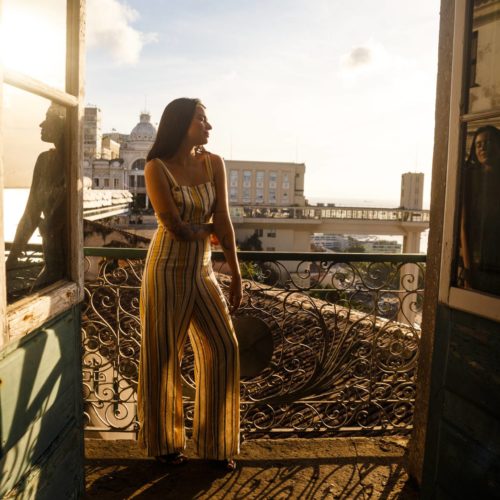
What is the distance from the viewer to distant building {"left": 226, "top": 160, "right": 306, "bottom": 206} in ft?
226

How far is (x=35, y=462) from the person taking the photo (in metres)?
1.73

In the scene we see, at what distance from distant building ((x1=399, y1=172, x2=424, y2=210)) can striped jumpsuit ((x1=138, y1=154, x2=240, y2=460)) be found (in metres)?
58.7

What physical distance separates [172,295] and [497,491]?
1511mm

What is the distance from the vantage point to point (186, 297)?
2434 mm

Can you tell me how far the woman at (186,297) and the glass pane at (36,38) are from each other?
611 millimetres

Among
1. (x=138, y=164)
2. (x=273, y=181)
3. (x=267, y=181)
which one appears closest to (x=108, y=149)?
(x=138, y=164)

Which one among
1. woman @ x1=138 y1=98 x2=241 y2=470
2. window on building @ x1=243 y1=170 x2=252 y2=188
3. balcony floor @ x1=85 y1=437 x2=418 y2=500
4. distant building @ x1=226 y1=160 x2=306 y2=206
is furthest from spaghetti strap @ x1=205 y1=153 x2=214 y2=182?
window on building @ x1=243 y1=170 x2=252 y2=188

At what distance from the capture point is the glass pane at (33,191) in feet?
4.93

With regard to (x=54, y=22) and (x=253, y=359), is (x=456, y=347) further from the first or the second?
(x=54, y=22)

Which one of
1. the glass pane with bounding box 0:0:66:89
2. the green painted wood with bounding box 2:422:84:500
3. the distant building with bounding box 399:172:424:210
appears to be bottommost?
the green painted wood with bounding box 2:422:84:500

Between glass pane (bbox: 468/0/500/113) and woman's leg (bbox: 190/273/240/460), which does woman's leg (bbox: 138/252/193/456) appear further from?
glass pane (bbox: 468/0/500/113)

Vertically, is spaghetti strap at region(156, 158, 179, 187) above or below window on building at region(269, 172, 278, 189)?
below

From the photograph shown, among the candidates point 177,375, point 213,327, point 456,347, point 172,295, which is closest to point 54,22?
point 172,295

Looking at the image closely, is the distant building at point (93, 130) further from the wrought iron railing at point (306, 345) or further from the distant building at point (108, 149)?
the wrought iron railing at point (306, 345)
